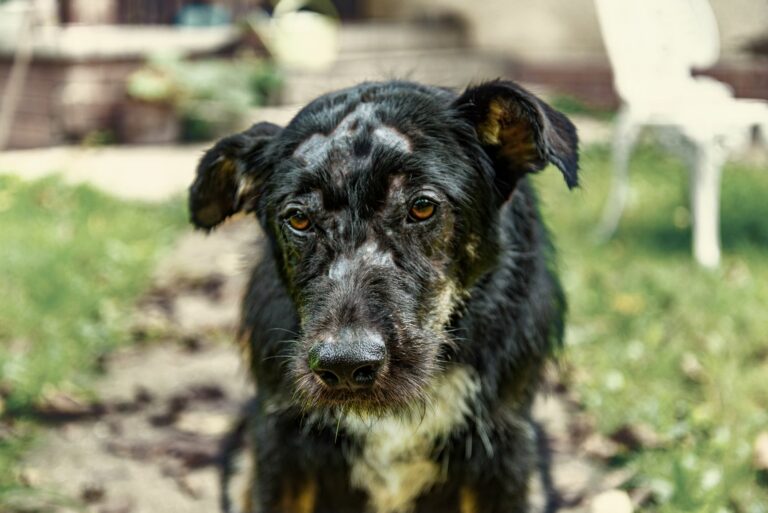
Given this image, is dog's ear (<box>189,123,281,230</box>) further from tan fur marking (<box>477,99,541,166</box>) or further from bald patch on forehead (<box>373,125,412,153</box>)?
tan fur marking (<box>477,99,541,166</box>)

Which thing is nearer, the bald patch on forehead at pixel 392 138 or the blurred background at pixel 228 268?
the bald patch on forehead at pixel 392 138

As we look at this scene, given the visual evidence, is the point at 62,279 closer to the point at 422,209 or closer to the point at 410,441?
the point at 410,441

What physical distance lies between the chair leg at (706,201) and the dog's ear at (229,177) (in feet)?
11.0

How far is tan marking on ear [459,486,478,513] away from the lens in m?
2.69

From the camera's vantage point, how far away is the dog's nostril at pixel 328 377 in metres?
2.14

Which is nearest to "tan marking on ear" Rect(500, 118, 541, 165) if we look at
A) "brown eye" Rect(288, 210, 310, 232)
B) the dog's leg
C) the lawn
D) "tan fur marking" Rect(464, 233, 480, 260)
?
"tan fur marking" Rect(464, 233, 480, 260)

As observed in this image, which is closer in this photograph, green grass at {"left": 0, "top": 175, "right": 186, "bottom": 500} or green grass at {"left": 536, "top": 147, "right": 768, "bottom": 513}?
green grass at {"left": 536, "top": 147, "right": 768, "bottom": 513}

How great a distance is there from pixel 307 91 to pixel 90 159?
302 cm

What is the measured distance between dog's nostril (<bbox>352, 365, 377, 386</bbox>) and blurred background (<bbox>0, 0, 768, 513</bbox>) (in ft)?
3.48

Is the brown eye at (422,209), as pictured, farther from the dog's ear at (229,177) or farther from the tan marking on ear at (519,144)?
the dog's ear at (229,177)

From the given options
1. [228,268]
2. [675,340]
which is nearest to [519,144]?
[675,340]

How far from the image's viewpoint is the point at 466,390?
2.61 m

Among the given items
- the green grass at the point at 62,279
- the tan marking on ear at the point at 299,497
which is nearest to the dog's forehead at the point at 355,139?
the tan marking on ear at the point at 299,497

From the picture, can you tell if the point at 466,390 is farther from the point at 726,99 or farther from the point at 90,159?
the point at 90,159
